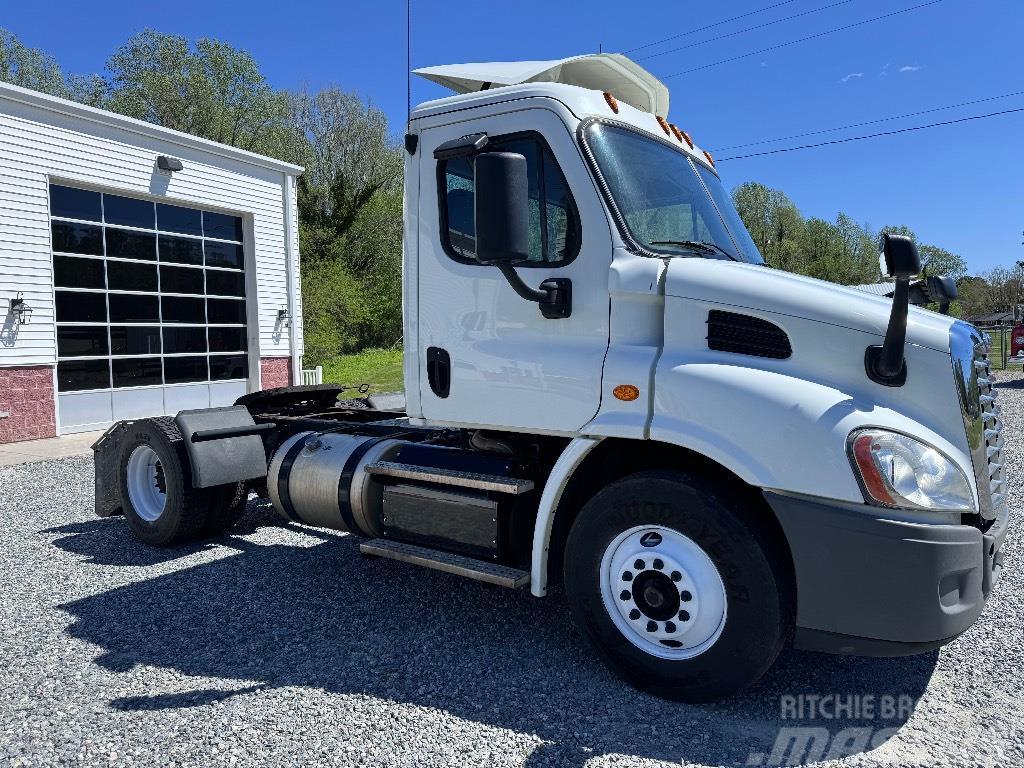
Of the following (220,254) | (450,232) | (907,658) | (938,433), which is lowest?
(907,658)

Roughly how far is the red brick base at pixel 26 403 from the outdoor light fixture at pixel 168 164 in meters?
4.29

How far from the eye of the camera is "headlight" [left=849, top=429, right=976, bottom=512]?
2.70 m

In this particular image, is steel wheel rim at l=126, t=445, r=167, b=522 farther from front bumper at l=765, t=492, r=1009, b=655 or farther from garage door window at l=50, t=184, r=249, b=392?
garage door window at l=50, t=184, r=249, b=392

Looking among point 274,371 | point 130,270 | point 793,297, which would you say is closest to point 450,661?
point 793,297

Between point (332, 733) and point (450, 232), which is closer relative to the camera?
point (332, 733)

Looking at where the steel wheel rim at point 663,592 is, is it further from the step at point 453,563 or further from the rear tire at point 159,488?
the rear tire at point 159,488

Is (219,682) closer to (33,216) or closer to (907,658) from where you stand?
(907,658)

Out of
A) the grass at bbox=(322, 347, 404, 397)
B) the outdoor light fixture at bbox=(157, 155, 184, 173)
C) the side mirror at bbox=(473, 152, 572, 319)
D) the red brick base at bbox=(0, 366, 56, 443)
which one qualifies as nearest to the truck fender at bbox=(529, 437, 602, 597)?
the side mirror at bbox=(473, 152, 572, 319)

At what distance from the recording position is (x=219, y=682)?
3438 millimetres

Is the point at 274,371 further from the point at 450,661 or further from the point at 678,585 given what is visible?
the point at 678,585

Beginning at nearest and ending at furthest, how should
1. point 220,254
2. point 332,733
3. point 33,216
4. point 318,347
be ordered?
point 332,733 < point 33,216 < point 220,254 < point 318,347

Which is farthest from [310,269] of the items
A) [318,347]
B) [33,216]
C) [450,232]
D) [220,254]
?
[450,232]

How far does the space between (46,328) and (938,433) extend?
522 inches

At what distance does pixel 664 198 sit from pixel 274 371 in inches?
570
